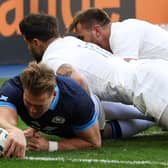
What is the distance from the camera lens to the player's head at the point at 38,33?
6.52 meters

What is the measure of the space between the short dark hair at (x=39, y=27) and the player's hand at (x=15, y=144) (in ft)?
4.74

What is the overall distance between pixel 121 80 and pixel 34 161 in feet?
4.22

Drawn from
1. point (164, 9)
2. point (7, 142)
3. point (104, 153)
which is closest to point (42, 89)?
point (7, 142)

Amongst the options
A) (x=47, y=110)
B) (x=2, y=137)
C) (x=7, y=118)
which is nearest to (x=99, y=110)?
(x=47, y=110)

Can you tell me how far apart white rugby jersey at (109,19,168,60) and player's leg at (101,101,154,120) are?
0.52 m

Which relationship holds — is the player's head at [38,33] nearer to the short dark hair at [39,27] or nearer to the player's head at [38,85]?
the short dark hair at [39,27]

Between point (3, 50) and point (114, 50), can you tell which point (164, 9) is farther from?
point (114, 50)

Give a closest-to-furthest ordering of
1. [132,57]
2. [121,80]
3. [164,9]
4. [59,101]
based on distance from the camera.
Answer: [59,101] < [121,80] < [132,57] < [164,9]

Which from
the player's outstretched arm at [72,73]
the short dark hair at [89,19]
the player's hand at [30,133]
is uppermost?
the short dark hair at [89,19]

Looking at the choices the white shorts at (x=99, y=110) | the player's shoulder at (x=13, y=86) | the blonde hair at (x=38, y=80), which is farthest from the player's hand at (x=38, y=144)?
the blonde hair at (x=38, y=80)

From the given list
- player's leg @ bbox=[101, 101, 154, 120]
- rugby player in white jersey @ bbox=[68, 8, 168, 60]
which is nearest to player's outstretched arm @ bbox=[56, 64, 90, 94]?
player's leg @ bbox=[101, 101, 154, 120]

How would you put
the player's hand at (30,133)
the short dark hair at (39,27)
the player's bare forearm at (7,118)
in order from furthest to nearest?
the short dark hair at (39,27)
the player's hand at (30,133)
the player's bare forearm at (7,118)

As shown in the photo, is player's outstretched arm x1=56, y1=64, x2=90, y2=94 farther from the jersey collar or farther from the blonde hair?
the blonde hair

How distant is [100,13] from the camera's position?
7.53 metres
